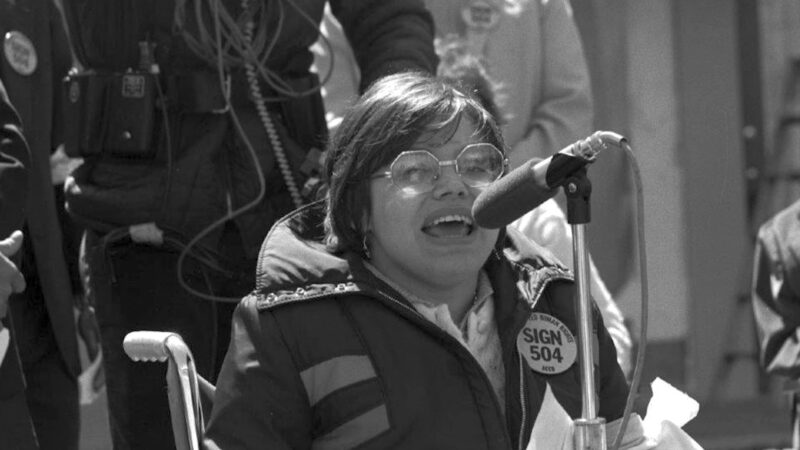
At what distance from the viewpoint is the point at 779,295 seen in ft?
21.8

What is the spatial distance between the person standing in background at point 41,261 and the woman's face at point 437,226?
1.51 m

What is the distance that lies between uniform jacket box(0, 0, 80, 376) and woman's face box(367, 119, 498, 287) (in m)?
1.51

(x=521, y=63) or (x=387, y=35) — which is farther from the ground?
(x=387, y=35)

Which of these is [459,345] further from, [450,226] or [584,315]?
[584,315]

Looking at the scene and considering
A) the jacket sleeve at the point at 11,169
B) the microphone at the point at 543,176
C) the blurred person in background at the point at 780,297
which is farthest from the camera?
the blurred person in background at the point at 780,297

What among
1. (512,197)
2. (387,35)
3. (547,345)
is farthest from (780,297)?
(512,197)

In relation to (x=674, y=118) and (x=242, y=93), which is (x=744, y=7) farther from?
(x=242, y=93)

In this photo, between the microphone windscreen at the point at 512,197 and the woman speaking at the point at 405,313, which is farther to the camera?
the woman speaking at the point at 405,313

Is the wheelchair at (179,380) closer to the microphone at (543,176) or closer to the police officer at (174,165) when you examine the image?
the microphone at (543,176)

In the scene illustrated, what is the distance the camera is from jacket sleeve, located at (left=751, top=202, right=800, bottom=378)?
657 cm

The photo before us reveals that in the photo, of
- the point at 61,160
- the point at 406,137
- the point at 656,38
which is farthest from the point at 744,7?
the point at 406,137

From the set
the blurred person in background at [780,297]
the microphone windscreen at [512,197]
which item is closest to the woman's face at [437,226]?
the microphone windscreen at [512,197]

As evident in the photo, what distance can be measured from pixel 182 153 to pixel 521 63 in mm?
1584

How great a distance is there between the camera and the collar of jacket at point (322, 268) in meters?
3.78
